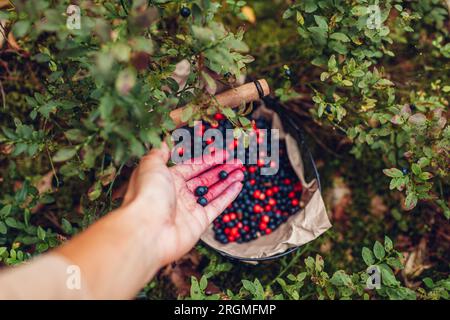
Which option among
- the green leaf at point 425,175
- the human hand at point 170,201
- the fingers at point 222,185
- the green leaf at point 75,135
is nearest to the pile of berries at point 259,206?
the fingers at point 222,185

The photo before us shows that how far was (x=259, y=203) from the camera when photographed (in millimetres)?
2721

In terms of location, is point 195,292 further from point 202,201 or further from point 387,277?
point 387,277

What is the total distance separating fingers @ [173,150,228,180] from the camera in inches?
83.4

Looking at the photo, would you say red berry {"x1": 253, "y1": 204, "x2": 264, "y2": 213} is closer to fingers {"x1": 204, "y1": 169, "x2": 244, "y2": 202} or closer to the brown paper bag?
the brown paper bag

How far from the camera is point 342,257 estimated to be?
8.98 ft

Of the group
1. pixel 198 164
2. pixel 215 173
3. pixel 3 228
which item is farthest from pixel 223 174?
pixel 3 228

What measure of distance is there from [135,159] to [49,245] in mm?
647

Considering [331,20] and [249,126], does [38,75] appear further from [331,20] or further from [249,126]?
[331,20]

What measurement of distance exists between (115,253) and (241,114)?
78cm

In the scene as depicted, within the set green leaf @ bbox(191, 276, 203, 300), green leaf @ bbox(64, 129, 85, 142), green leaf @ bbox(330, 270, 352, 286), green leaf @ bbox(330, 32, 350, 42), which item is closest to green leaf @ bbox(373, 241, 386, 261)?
green leaf @ bbox(330, 270, 352, 286)

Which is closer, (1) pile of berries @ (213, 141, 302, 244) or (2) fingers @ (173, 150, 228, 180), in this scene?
(2) fingers @ (173, 150, 228, 180)

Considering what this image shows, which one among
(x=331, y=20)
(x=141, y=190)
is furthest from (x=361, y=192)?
(x=141, y=190)

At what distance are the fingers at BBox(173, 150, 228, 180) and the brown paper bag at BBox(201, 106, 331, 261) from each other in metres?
0.42
